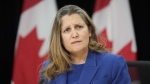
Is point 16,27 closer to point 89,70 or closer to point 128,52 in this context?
point 128,52

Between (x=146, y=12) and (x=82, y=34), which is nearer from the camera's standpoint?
(x=82, y=34)

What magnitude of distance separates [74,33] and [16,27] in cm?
193

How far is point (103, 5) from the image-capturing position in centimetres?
326

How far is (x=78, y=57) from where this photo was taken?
1843 mm

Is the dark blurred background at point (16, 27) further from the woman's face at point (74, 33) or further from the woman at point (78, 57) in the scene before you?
the woman's face at point (74, 33)

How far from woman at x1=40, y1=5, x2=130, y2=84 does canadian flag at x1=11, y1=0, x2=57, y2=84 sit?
1.35 m

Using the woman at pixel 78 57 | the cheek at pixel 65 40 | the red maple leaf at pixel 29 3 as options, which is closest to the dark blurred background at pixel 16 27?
the red maple leaf at pixel 29 3

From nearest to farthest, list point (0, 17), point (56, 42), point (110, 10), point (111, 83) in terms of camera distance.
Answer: point (111, 83) → point (56, 42) → point (110, 10) → point (0, 17)

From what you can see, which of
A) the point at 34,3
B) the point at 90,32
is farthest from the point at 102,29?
the point at 90,32

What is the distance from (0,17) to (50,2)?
64 centimetres

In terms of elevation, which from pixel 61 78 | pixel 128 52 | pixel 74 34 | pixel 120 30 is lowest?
pixel 128 52

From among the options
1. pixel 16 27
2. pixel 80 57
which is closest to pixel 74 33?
pixel 80 57

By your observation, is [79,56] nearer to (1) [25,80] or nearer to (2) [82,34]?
(2) [82,34]

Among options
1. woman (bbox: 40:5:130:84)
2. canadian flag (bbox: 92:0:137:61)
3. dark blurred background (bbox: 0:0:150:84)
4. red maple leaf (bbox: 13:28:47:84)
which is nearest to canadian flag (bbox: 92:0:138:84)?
canadian flag (bbox: 92:0:137:61)
